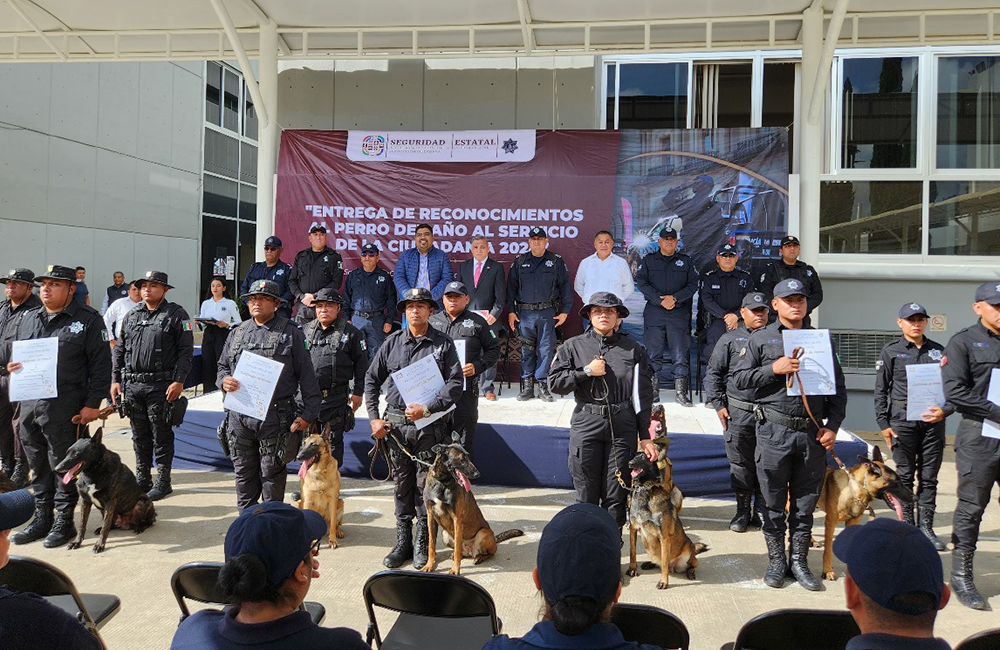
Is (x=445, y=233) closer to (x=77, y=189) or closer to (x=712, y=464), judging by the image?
(x=712, y=464)

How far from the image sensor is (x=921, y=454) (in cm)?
615

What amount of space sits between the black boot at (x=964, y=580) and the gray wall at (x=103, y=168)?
17.8 meters

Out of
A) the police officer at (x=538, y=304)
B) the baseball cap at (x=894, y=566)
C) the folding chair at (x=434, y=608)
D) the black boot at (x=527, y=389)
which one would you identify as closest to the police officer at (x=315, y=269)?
the police officer at (x=538, y=304)

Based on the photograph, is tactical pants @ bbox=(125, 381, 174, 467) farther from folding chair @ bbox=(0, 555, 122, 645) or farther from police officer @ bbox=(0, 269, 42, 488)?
folding chair @ bbox=(0, 555, 122, 645)

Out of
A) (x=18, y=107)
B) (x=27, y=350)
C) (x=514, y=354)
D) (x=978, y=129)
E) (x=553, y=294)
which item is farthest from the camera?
(x=18, y=107)

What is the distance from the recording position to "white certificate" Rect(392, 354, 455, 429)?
544 centimetres

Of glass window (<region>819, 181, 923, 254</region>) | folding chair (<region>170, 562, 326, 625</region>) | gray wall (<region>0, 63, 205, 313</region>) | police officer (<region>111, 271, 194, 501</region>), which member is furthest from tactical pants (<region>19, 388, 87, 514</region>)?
gray wall (<region>0, 63, 205, 313</region>)

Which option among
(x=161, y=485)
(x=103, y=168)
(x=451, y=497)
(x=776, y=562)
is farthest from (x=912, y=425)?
(x=103, y=168)

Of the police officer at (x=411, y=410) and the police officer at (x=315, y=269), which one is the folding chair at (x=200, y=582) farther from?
the police officer at (x=315, y=269)

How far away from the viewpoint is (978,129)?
1127 centimetres

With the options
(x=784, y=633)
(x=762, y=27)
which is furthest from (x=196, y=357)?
(x=784, y=633)

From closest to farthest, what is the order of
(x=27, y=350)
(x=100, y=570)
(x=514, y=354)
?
(x=100, y=570), (x=27, y=350), (x=514, y=354)

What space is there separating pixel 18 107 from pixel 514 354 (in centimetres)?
1333

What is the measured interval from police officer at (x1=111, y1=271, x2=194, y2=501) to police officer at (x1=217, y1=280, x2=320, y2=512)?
1.70m
